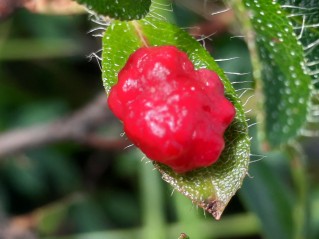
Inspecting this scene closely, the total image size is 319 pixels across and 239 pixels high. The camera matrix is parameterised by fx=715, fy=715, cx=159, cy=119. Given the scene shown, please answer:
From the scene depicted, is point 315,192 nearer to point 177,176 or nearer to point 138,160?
point 138,160

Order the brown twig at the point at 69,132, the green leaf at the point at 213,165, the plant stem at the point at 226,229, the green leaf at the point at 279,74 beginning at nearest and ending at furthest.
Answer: the green leaf at the point at 279,74
the green leaf at the point at 213,165
the brown twig at the point at 69,132
the plant stem at the point at 226,229

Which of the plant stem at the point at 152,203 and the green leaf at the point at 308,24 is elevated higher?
the green leaf at the point at 308,24

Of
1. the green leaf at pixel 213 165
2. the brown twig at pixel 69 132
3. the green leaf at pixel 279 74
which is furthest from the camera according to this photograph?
the brown twig at pixel 69 132

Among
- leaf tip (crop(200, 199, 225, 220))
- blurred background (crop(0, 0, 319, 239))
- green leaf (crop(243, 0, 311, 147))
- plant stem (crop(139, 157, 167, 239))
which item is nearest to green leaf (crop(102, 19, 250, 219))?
leaf tip (crop(200, 199, 225, 220))

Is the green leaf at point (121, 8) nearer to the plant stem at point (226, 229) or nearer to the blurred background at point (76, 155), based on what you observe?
the blurred background at point (76, 155)

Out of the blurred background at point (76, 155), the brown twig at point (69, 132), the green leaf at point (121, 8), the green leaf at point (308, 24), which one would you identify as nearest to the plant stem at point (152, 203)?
the blurred background at point (76, 155)

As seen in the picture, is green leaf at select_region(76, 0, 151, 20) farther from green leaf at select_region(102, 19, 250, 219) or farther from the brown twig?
the brown twig

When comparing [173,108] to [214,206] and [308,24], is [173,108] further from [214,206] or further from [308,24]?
[308,24]
